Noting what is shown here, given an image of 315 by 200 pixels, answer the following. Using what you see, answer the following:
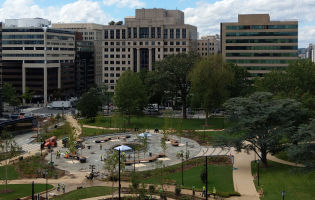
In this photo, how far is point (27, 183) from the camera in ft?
170

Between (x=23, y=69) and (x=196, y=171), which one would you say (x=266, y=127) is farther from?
(x=23, y=69)

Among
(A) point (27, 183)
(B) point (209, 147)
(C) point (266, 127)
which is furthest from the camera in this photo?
(B) point (209, 147)

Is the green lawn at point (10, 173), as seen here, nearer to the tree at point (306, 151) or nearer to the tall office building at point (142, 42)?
the tree at point (306, 151)

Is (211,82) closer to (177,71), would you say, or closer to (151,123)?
(177,71)

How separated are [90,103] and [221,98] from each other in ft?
103

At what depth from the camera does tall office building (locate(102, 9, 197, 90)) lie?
167 meters

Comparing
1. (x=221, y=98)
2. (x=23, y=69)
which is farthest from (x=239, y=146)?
(x=23, y=69)

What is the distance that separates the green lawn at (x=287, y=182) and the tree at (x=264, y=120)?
3292 mm

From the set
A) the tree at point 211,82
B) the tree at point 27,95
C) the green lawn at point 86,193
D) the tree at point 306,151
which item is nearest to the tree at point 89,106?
the tree at point 211,82

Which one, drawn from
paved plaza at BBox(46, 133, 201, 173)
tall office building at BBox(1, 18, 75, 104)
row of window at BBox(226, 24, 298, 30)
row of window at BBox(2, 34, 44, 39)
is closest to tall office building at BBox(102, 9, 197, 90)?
tall office building at BBox(1, 18, 75, 104)

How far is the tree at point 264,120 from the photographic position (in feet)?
181

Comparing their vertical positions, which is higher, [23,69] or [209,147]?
[23,69]

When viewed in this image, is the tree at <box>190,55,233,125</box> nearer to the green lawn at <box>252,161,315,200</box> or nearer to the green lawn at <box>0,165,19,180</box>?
the green lawn at <box>252,161,315,200</box>

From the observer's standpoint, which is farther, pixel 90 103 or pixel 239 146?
pixel 90 103
